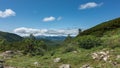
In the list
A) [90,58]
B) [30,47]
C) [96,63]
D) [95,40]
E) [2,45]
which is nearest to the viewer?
[96,63]

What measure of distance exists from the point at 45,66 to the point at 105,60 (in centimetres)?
1052

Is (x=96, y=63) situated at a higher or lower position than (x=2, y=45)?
lower

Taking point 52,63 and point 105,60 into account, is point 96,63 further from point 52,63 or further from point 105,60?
point 52,63

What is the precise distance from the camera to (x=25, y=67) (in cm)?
4297

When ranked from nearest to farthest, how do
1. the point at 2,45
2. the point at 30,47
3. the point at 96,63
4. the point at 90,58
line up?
the point at 96,63 < the point at 90,58 < the point at 30,47 < the point at 2,45

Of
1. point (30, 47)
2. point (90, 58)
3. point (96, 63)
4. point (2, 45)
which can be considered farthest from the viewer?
point (2, 45)

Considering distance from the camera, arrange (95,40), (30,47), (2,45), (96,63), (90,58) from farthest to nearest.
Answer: (2,45) → (30,47) → (95,40) → (90,58) → (96,63)

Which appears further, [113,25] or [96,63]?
[113,25]

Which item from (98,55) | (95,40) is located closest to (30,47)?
(95,40)

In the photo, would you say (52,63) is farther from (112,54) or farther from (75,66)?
(112,54)

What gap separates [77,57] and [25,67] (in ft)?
33.0

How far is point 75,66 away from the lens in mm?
42062

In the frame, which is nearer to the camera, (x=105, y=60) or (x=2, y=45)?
(x=105, y=60)

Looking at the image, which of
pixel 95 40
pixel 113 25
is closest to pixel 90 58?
pixel 95 40
